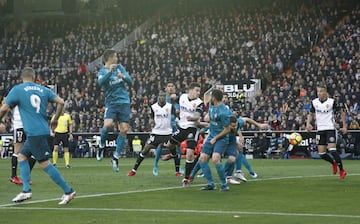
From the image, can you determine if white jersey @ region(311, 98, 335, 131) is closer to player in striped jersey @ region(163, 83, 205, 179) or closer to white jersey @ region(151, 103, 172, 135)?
player in striped jersey @ region(163, 83, 205, 179)

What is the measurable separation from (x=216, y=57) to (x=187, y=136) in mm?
25468

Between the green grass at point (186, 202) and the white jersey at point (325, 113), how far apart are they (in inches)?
73.4

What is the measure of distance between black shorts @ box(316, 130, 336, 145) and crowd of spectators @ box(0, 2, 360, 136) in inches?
598

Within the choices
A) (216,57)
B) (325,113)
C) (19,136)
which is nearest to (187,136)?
(325,113)

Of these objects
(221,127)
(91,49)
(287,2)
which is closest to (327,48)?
(287,2)

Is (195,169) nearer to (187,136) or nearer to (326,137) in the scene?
(187,136)

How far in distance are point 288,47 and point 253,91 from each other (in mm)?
3912

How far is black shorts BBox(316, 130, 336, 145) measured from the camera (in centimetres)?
1959

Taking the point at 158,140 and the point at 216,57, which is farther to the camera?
the point at 216,57

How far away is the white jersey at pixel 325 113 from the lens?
19.5 m

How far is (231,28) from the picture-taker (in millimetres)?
46562

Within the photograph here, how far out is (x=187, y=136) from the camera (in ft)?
61.3

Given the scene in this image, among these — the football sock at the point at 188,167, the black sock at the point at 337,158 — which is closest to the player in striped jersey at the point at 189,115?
the football sock at the point at 188,167

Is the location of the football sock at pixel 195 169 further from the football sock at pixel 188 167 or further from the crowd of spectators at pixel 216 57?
the crowd of spectators at pixel 216 57
